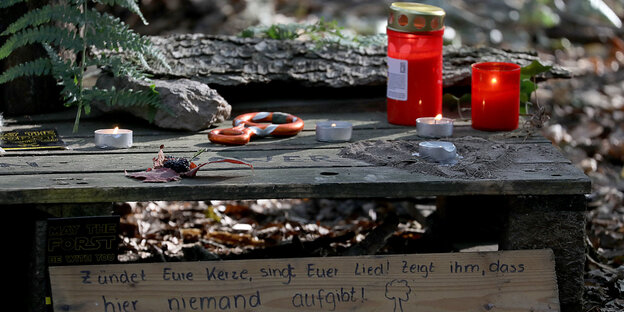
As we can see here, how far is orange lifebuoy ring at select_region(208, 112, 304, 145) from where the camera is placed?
10.1ft

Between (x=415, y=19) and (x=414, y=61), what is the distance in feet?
0.55

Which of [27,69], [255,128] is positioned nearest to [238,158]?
[255,128]

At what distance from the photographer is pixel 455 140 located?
10.1ft

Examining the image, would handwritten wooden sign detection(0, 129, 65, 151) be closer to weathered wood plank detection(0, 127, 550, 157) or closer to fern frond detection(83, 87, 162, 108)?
weathered wood plank detection(0, 127, 550, 157)

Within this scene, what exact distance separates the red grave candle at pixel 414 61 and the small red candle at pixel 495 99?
0.56 feet

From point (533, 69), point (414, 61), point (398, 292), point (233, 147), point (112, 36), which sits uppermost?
point (112, 36)

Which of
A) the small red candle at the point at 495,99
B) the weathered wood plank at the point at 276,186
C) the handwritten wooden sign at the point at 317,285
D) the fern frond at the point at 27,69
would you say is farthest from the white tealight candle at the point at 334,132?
the fern frond at the point at 27,69

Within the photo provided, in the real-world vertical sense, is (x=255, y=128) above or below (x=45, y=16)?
below

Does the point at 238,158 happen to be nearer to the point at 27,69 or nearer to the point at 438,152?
the point at 438,152

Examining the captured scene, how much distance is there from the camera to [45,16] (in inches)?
123

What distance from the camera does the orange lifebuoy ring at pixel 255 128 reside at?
10.1 feet

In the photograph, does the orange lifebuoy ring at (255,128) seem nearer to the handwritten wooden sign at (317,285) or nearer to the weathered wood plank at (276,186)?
the weathered wood plank at (276,186)

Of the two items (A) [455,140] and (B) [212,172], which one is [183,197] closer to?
(B) [212,172]

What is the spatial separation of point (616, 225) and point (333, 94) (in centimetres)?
156
